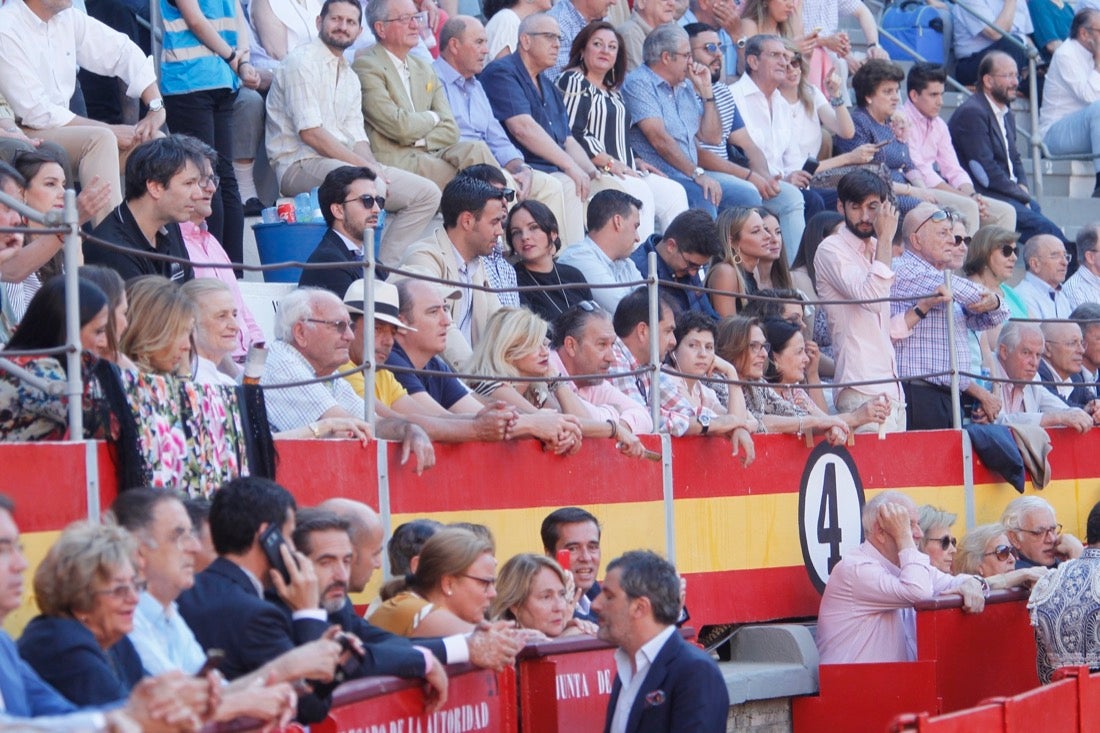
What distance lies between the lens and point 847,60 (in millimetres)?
15391

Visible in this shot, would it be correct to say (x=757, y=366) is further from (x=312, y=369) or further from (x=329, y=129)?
(x=312, y=369)

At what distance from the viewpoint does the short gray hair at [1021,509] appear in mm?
10344

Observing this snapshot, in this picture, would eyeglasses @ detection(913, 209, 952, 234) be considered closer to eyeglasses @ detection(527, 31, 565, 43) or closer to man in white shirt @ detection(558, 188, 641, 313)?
man in white shirt @ detection(558, 188, 641, 313)

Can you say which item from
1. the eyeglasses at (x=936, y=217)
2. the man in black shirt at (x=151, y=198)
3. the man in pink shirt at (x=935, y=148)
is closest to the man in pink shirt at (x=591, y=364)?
the man in black shirt at (x=151, y=198)

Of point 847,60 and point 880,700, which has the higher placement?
point 847,60

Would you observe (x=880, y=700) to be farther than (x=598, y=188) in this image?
No

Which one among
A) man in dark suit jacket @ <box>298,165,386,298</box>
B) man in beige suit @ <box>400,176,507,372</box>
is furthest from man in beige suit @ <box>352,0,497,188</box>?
man in dark suit jacket @ <box>298,165,386,298</box>

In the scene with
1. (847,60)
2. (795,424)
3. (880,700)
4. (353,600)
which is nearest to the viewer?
(353,600)

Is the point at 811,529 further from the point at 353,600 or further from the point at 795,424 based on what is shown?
the point at 353,600

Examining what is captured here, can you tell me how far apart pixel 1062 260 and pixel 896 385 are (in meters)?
2.58

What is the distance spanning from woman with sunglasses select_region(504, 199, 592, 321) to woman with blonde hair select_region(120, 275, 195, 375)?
3.21m

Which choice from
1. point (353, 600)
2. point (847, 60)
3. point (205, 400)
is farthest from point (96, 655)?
point (847, 60)

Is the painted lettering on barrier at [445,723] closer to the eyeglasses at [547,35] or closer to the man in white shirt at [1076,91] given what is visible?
the eyeglasses at [547,35]

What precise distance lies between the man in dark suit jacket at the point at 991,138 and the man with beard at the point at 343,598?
956 cm
